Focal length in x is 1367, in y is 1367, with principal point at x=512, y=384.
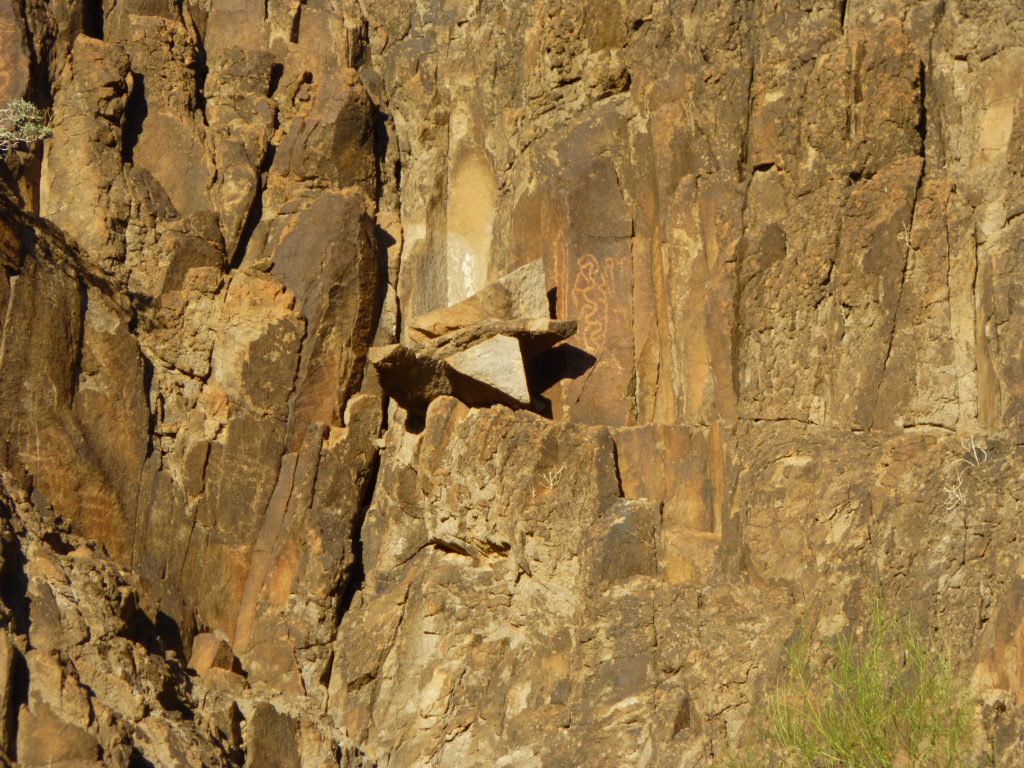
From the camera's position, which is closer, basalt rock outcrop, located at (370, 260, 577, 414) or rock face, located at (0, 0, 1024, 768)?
rock face, located at (0, 0, 1024, 768)

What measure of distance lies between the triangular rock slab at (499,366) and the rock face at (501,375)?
0.03 meters

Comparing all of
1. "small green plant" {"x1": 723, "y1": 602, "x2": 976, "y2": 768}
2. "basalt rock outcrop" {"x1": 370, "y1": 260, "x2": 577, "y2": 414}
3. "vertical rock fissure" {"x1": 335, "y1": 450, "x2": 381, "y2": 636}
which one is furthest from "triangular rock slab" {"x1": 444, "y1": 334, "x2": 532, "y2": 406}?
"small green plant" {"x1": 723, "y1": 602, "x2": 976, "y2": 768}

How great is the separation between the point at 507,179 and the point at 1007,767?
7.31 meters

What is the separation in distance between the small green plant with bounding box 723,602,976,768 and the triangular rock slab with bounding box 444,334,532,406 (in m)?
3.49

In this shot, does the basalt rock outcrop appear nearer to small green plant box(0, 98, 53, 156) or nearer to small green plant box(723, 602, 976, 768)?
small green plant box(0, 98, 53, 156)

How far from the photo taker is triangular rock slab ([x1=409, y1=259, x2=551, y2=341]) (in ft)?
39.2

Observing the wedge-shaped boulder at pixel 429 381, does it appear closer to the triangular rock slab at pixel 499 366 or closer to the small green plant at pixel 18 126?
the triangular rock slab at pixel 499 366

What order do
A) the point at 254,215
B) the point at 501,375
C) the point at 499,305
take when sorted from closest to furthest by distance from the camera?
the point at 501,375, the point at 499,305, the point at 254,215

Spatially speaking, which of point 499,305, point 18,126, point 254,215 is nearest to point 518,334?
point 499,305

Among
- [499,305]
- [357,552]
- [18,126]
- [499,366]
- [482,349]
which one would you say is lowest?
[357,552]

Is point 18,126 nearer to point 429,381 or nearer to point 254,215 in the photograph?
point 254,215

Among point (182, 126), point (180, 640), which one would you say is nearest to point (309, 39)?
point (182, 126)

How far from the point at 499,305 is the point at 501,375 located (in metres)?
0.76

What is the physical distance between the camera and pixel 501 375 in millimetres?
11523
